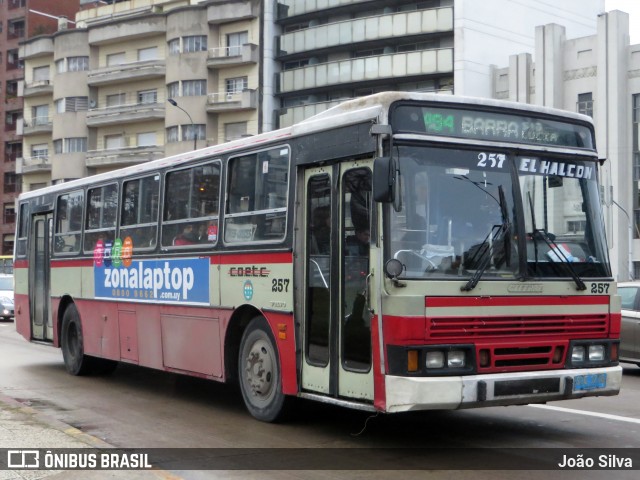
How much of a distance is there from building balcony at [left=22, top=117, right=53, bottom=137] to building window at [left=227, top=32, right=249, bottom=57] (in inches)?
725

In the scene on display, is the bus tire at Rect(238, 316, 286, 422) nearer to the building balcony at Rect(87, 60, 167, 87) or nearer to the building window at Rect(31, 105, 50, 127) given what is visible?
the building balcony at Rect(87, 60, 167, 87)

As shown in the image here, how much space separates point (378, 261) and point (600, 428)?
11.4ft

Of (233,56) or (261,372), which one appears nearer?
(261,372)

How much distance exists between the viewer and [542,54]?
4550 cm

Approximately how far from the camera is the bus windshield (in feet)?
27.6

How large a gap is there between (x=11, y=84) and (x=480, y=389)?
273 ft

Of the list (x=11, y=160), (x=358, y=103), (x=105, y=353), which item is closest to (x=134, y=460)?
(x=358, y=103)

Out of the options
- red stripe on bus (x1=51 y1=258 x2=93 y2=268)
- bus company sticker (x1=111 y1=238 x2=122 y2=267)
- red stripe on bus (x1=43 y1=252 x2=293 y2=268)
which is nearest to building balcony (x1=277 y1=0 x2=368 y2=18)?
red stripe on bus (x1=51 y1=258 x2=93 y2=268)

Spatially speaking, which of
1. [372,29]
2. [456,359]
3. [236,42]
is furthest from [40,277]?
[236,42]

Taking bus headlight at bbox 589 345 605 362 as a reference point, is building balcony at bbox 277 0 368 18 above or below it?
above

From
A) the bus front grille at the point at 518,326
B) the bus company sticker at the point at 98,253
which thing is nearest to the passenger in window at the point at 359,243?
the bus front grille at the point at 518,326

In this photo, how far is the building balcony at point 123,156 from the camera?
64312mm

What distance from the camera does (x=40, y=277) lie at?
17172 mm

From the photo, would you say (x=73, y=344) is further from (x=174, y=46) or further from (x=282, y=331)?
(x=174, y=46)
